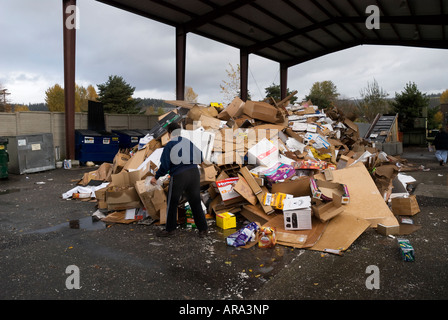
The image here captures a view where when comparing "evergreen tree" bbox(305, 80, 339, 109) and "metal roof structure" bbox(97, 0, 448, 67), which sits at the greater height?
"evergreen tree" bbox(305, 80, 339, 109)

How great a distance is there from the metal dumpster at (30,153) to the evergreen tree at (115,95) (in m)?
19.7

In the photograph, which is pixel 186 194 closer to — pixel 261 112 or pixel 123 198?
pixel 123 198

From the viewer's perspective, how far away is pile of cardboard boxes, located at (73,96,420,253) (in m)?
3.99

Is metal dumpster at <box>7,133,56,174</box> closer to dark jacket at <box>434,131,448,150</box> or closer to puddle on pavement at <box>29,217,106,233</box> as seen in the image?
puddle on pavement at <box>29,217,106,233</box>

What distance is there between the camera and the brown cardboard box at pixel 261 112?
7.03m

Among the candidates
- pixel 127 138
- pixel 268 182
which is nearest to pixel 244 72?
pixel 127 138

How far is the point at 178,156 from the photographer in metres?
4.00

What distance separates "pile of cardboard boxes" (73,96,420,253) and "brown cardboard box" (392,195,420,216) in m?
0.14

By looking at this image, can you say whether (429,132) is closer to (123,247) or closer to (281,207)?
(281,207)

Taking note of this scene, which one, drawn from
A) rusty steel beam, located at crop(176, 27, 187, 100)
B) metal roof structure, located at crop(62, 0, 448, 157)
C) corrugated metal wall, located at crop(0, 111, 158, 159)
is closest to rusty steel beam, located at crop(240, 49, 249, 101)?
metal roof structure, located at crop(62, 0, 448, 157)

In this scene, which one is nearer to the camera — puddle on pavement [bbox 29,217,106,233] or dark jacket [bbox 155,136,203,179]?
dark jacket [bbox 155,136,203,179]

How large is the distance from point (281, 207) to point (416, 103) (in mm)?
19393

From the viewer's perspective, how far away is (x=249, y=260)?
3.34 metres
